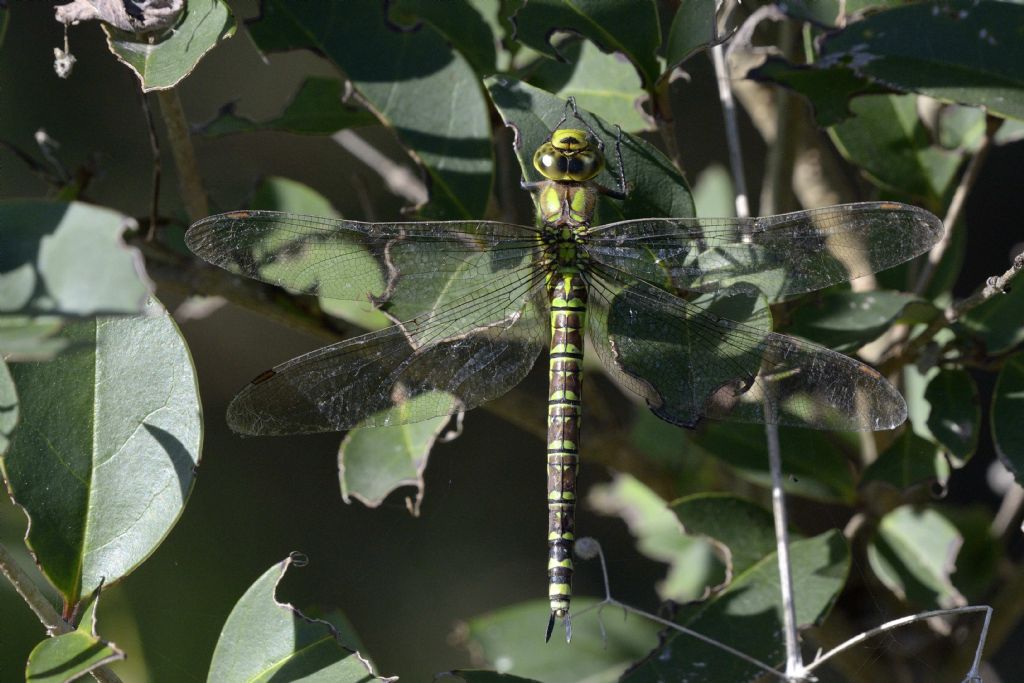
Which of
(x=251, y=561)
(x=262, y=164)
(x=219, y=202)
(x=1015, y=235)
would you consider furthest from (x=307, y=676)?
(x=1015, y=235)

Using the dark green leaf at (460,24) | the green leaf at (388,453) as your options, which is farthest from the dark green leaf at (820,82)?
the green leaf at (388,453)

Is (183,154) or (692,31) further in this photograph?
(183,154)

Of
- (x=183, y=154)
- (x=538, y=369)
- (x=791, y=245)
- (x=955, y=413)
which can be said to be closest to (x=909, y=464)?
(x=955, y=413)

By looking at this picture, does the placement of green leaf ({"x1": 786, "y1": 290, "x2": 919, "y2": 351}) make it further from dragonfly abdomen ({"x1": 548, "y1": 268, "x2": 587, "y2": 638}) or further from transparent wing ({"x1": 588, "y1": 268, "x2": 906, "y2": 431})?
dragonfly abdomen ({"x1": 548, "y1": 268, "x2": 587, "y2": 638})

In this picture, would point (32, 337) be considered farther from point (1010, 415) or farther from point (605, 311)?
point (1010, 415)

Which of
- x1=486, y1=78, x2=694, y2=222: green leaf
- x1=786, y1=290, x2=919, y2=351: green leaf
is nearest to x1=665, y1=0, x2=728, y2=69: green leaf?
x1=486, y1=78, x2=694, y2=222: green leaf

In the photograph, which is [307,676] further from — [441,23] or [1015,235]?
[1015,235]

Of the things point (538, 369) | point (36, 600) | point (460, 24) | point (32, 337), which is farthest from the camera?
point (538, 369)
